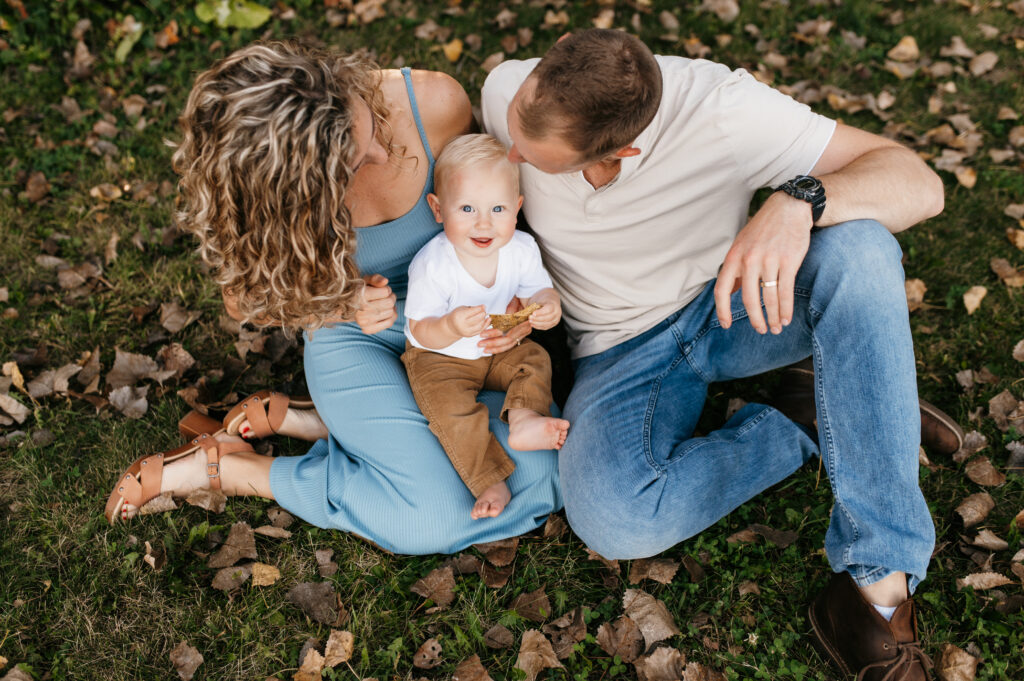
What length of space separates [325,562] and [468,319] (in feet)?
3.94

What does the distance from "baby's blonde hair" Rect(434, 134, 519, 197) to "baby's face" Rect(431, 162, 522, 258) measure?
0.6 inches

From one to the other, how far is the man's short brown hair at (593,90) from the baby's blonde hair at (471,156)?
385 millimetres

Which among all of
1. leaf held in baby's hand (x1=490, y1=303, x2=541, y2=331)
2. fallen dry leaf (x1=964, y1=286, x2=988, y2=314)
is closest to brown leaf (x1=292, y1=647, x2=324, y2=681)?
leaf held in baby's hand (x1=490, y1=303, x2=541, y2=331)

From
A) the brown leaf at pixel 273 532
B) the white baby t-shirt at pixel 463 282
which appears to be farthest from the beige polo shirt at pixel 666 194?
the brown leaf at pixel 273 532

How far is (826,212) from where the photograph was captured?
2406mm

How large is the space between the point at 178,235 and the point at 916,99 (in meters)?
4.63

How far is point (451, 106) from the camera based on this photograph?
2891 millimetres

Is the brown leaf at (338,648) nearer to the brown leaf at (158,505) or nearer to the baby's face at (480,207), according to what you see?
the brown leaf at (158,505)

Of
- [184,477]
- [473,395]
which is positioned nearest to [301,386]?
[184,477]

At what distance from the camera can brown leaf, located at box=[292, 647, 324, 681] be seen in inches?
104

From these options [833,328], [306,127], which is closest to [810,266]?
[833,328]

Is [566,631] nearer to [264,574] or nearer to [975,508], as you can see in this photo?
[264,574]

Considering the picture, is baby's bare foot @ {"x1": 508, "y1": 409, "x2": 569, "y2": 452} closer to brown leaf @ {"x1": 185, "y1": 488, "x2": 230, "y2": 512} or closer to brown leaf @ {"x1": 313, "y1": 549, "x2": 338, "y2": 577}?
brown leaf @ {"x1": 313, "y1": 549, "x2": 338, "y2": 577}

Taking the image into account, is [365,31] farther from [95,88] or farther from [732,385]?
[732,385]
